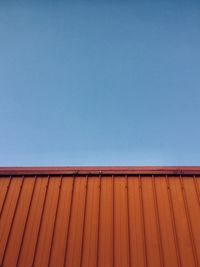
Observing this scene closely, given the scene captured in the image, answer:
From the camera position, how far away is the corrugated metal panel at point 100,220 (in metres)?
4.16

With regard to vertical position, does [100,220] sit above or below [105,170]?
→ below

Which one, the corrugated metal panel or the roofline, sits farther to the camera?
the roofline

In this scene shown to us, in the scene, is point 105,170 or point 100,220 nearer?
point 100,220

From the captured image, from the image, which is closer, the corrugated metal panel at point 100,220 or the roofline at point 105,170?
→ the corrugated metal panel at point 100,220

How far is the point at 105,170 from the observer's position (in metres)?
5.45

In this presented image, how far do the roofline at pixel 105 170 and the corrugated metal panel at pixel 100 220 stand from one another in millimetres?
70

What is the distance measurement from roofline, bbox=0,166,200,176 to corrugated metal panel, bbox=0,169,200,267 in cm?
7

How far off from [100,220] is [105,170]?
1143mm

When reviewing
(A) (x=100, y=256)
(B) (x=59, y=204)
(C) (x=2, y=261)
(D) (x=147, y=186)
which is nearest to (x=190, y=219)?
(D) (x=147, y=186)

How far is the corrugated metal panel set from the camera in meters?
4.16

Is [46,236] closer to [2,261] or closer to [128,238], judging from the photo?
[2,261]

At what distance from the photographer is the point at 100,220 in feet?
15.2

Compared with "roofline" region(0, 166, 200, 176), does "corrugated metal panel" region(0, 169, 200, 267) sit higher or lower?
lower

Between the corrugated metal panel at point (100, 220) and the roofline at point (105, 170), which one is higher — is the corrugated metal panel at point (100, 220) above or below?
below
